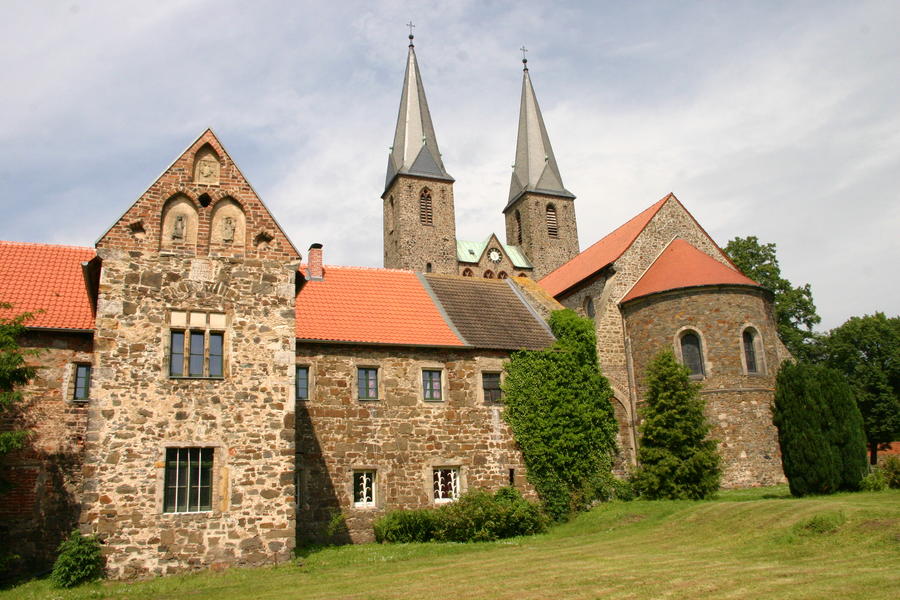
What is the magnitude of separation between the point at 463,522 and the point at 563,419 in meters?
5.41

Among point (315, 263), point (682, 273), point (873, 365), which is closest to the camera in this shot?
point (315, 263)

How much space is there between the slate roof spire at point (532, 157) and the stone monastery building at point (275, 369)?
31.1m

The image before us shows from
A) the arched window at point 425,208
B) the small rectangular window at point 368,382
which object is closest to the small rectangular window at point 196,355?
the small rectangular window at point 368,382

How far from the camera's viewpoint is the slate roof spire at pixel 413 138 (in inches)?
2387

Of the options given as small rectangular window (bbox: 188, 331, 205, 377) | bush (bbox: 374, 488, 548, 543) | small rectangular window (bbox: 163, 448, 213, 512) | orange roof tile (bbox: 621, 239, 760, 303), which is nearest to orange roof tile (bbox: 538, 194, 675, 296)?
orange roof tile (bbox: 621, 239, 760, 303)

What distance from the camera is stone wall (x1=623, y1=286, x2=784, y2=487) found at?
26.0 meters

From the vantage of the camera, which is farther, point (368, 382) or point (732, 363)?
point (732, 363)

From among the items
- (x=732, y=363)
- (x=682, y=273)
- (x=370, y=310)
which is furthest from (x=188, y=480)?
(x=682, y=273)

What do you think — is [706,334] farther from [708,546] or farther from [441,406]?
[708,546]

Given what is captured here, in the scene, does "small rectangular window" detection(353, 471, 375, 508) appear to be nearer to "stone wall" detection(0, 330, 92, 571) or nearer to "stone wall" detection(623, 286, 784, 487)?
"stone wall" detection(0, 330, 92, 571)

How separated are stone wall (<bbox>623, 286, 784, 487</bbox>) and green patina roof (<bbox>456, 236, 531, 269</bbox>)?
33.9 metres

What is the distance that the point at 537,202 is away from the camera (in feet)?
210

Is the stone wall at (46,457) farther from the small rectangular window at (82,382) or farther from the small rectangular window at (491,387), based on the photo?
the small rectangular window at (491,387)

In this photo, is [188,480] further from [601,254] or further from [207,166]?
[601,254]
